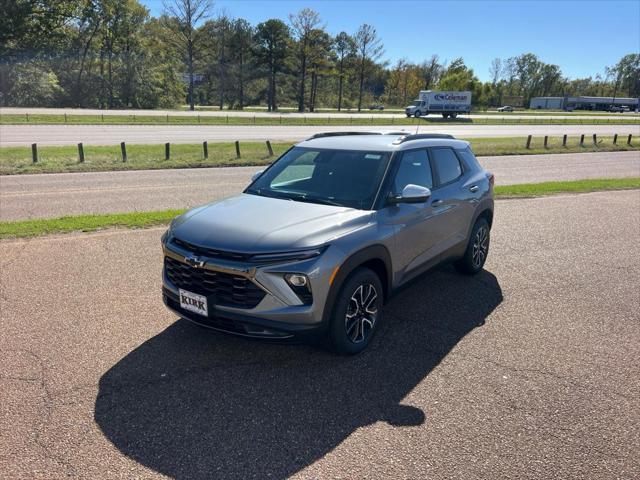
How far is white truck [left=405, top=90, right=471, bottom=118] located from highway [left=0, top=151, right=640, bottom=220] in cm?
4655

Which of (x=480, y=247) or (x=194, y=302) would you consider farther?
(x=480, y=247)

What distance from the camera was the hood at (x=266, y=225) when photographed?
3537 millimetres

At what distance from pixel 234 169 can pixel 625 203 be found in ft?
38.7

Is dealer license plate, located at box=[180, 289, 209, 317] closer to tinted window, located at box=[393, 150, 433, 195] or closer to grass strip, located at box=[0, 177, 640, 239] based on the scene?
tinted window, located at box=[393, 150, 433, 195]

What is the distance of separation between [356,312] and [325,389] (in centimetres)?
69

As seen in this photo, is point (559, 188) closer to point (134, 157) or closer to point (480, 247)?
point (480, 247)

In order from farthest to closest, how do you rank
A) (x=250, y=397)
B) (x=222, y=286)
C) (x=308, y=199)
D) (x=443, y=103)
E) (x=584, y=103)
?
1. (x=584, y=103)
2. (x=443, y=103)
3. (x=308, y=199)
4. (x=222, y=286)
5. (x=250, y=397)

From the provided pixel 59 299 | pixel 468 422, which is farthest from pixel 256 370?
pixel 59 299

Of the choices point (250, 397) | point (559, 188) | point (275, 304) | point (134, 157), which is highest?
point (559, 188)

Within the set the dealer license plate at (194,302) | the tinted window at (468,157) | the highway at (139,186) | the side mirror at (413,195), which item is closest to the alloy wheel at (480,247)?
the tinted window at (468,157)

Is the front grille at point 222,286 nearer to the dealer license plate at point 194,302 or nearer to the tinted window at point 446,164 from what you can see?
the dealer license plate at point 194,302

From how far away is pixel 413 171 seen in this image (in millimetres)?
4828

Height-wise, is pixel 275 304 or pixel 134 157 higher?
pixel 275 304

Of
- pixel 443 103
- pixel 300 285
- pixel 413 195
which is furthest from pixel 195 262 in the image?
pixel 443 103
